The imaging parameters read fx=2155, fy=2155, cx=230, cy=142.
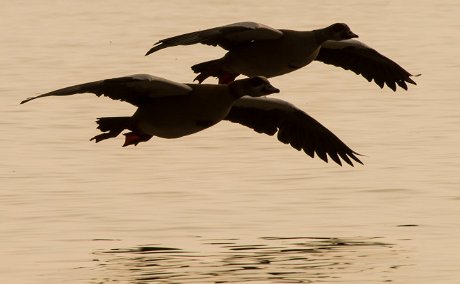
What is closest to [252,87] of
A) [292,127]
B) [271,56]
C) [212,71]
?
[271,56]

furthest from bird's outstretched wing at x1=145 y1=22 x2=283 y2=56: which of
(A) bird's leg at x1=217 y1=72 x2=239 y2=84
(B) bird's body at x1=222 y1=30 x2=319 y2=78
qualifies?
(A) bird's leg at x1=217 y1=72 x2=239 y2=84

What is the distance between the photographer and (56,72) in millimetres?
62531

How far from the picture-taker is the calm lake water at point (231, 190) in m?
34.3

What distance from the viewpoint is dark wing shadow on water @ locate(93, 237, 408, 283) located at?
33031 mm

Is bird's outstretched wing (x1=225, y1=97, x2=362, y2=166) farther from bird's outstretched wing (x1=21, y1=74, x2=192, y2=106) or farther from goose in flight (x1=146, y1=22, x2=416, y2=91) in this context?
bird's outstretched wing (x1=21, y1=74, x2=192, y2=106)

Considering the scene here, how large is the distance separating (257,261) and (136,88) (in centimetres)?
372

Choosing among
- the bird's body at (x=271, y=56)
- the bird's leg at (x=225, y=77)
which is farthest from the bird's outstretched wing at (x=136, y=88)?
the bird's body at (x=271, y=56)

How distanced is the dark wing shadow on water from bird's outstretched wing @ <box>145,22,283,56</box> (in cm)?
343

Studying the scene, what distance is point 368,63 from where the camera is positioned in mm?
38438

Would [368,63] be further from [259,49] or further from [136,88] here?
[136,88]

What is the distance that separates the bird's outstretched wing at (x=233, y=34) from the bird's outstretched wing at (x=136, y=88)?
28.6 inches

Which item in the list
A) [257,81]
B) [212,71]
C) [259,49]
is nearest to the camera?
[257,81]

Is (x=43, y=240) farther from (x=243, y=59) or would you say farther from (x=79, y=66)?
(x=79, y=66)

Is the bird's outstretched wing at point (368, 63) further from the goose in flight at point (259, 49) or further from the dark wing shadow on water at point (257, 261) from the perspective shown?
the dark wing shadow on water at point (257, 261)
